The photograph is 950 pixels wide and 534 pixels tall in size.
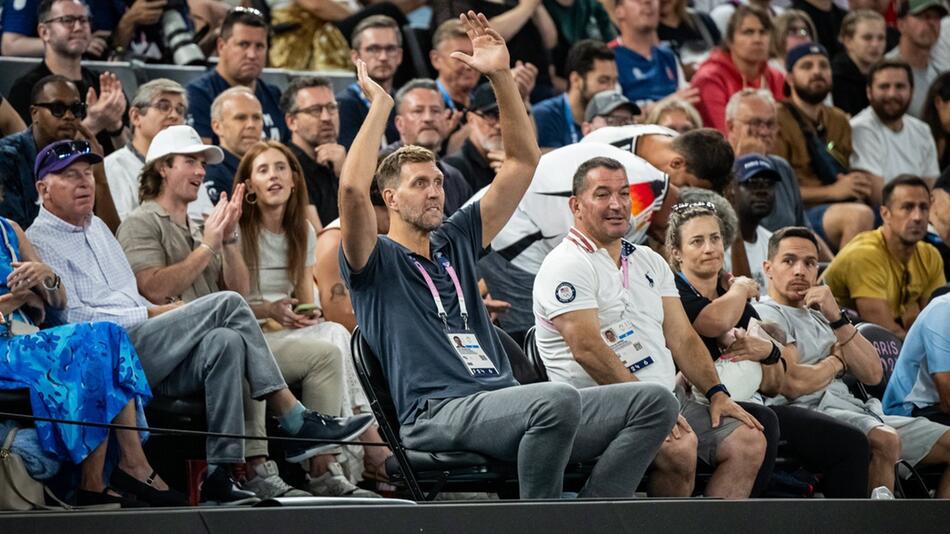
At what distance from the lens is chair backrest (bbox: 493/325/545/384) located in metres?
5.84

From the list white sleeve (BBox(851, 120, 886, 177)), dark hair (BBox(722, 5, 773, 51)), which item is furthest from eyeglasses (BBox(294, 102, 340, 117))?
white sleeve (BBox(851, 120, 886, 177))

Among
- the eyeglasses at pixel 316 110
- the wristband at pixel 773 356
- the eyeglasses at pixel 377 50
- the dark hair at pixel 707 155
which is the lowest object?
the wristband at pixel 773 356

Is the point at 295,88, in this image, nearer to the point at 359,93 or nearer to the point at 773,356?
the point at 359,93

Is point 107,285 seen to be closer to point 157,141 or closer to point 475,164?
point 157,141

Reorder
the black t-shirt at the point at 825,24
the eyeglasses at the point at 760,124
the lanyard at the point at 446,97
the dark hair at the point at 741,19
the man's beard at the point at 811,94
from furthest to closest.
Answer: the black t-shirt at the point at 825,24, the dark hair at the point at 741,19, the man's beard at the point at 811,94, the eyeglasses at the point at 760,124, the lanyard at the point at 446,97

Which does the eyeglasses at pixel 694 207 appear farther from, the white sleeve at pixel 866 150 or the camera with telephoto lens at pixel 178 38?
the white sleeve at pixel 866 150

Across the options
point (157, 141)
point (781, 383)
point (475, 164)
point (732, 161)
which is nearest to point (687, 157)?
point (732, 161)

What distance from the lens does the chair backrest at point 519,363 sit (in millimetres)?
5844

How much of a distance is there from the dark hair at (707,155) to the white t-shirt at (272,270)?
6.82 feet

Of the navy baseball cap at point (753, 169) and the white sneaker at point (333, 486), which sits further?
the navy baseball cap at point (753, 169)

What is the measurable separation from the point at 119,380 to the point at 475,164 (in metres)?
3.12

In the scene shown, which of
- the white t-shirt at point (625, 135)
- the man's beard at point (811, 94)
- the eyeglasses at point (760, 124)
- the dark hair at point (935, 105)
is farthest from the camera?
the dark hair at point (935, 105)

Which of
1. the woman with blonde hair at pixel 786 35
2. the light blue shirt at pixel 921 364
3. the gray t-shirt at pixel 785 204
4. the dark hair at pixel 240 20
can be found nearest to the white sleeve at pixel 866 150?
the woman with blonde hair at pixel 786 35

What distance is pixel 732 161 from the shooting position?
7.63 meters
